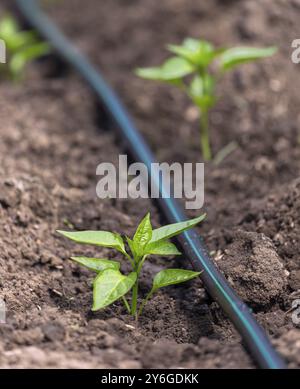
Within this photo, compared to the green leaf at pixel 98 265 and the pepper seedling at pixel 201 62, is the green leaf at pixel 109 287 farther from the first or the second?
the pepper seedling at pixel 201 62

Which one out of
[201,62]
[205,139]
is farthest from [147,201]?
[201,62]

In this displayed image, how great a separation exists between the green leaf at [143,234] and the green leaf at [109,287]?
0.35ft

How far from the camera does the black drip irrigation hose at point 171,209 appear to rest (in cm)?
179

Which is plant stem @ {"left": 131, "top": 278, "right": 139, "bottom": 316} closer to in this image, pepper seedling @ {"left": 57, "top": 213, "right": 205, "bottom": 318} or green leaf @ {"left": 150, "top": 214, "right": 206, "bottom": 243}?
pepper seedling @ {"left": 57, "top": 213, "right": 205, "bottom": 318}

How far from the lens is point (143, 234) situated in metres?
2.00

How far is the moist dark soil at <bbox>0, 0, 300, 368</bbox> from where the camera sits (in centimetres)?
191

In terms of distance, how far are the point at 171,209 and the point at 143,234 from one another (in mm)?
579

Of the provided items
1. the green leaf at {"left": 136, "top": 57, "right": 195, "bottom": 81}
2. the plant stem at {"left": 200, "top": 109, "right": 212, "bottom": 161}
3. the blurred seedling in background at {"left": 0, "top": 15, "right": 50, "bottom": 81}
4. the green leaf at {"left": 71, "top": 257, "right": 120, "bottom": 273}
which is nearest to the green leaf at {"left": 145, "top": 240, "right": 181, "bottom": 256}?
the green leaf at {"left": 71, "top": 257, "right": 120, "bottom": 273}

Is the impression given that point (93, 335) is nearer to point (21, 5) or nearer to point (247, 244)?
point (247, 244)

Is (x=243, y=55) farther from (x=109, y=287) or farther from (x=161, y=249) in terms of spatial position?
(x=109, y=287)

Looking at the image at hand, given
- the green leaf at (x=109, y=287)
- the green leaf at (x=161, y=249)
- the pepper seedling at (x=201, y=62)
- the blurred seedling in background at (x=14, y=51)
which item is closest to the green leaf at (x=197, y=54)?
the pepper seedling at (x=201, y=62)

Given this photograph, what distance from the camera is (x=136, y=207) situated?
2764 millimetres

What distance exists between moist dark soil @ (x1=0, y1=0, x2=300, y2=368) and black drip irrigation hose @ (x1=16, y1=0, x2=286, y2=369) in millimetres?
61
